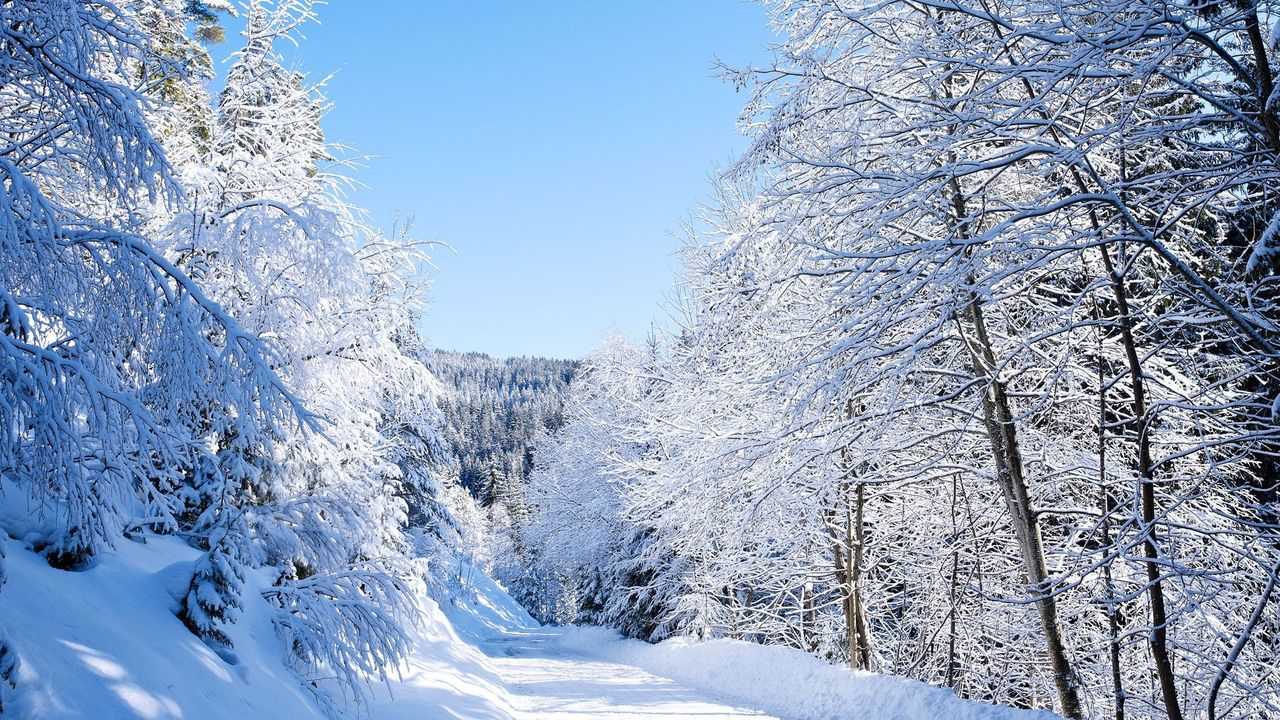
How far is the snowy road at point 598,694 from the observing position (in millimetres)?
9641

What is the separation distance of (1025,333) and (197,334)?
22.1 feet

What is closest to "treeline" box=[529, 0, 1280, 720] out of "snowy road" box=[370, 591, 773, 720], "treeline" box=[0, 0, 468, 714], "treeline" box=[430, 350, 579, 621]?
"snowy road" box=[370, 591, 773, 720]

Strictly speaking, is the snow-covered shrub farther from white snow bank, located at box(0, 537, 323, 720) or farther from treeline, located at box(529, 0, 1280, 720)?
treeline, located at box(529, 0, 1280, 720)

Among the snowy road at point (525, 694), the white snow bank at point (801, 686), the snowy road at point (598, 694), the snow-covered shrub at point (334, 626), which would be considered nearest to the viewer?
the snow-covered shrub at point (334, 626)

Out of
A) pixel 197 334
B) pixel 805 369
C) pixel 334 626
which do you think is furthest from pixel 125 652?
pixel 805 369

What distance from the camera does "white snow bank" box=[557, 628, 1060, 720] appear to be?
6.36 metres

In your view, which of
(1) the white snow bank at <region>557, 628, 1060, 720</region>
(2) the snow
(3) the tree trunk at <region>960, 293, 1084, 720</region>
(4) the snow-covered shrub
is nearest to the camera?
(2) the snow

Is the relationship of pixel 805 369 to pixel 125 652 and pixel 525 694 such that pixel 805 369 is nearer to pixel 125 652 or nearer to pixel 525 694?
pixel 125 652

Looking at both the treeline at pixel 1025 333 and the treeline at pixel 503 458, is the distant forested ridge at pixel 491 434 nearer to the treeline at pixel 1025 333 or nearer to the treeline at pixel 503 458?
the treeline at pixel 503 458

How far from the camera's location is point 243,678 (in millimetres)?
5129

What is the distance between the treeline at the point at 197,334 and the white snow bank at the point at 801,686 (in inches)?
211

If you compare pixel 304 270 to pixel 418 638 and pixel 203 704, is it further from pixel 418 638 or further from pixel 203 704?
pixel 418 638

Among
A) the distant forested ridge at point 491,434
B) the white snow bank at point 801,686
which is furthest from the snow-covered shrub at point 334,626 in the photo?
the distant forested ridge at point 491,434

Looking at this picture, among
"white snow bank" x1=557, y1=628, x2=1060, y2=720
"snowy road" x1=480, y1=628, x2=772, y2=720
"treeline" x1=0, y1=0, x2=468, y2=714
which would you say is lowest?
"snowy road" x1=480, y1=628, x2=772, y2=720
